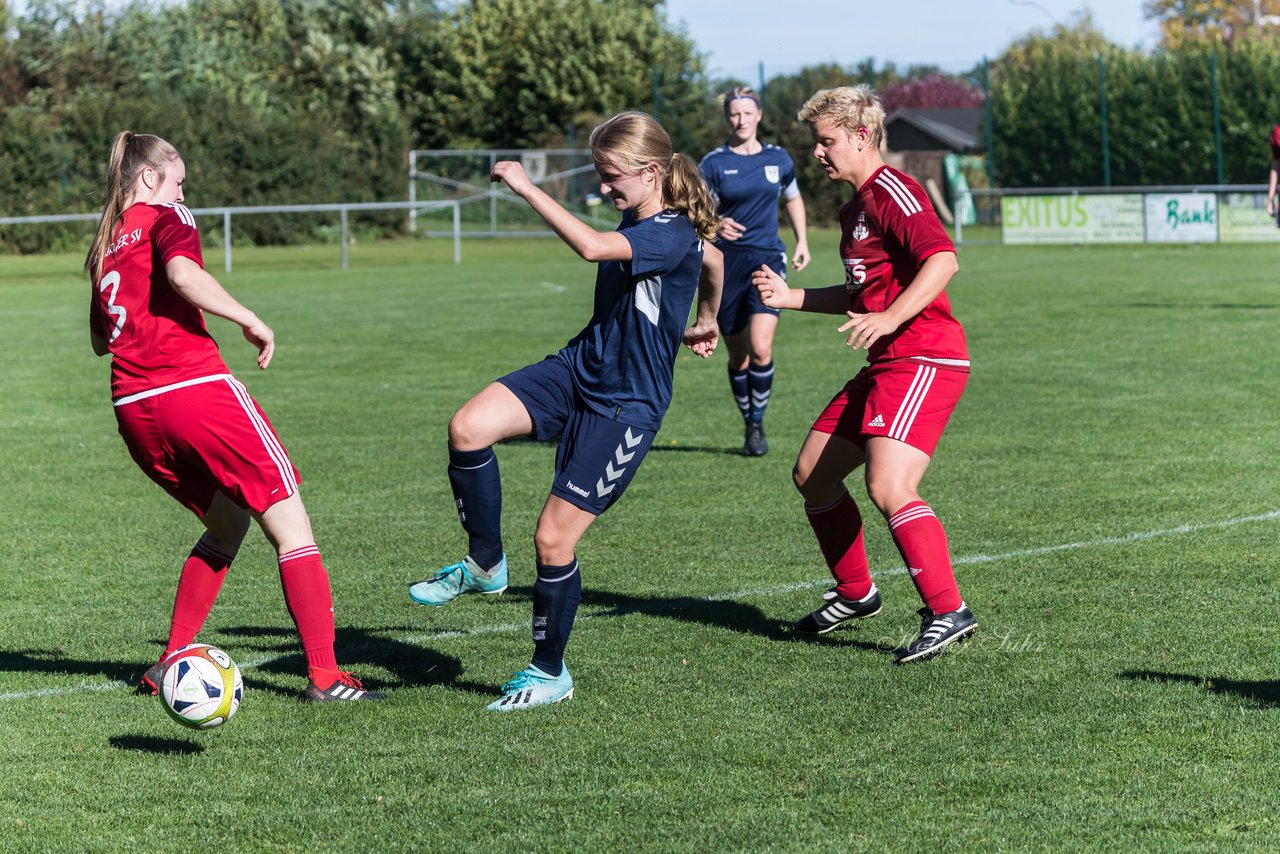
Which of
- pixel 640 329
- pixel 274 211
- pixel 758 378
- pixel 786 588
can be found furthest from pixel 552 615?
pixel 274 211

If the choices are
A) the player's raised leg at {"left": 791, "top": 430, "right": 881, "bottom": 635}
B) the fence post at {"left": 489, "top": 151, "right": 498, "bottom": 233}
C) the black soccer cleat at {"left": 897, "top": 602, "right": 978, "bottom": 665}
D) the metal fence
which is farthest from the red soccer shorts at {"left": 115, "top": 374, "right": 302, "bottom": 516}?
the fence post at {"left": 489, "top": 151, "right": 498, "bottom": 233}

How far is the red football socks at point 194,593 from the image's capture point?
5.51m

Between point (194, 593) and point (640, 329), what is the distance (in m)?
1.82

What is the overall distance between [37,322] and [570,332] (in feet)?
23.5

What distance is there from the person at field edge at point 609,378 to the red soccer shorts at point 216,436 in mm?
671

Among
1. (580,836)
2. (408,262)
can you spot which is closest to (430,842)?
(580,836)

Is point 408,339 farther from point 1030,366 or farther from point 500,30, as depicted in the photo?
point 500,30

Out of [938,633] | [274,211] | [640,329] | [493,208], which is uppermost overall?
[493,208]

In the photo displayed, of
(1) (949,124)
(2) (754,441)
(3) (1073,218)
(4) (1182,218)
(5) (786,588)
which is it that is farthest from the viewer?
(1) (949,124)

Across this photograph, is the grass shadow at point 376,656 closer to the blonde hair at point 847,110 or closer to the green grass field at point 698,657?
the green grass field at point 698,657

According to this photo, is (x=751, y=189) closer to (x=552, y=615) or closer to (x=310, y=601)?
(x=552, y=615)

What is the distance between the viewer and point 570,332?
59.4ft

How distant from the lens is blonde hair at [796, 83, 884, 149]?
18.6 ft

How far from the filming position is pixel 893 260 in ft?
18.9
